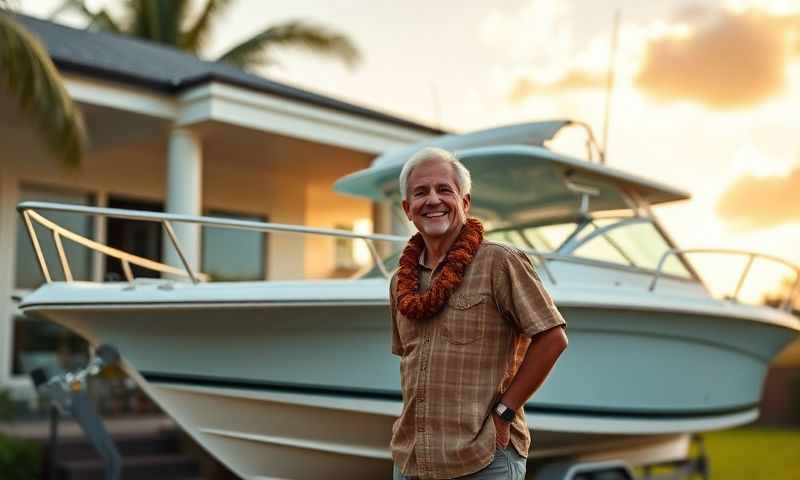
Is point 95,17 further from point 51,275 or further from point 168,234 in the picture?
point 168,234

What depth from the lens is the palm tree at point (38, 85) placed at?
296 inches

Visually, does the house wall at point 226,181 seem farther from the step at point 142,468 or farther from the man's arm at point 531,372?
the man's arm at point 531,372

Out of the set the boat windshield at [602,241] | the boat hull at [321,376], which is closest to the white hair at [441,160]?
the boat hull at [321,376]

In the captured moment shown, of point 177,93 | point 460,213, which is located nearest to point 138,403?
point 177,93

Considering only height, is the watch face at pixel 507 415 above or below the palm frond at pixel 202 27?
below

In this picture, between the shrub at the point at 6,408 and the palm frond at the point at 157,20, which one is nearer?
the shrub at the point at 6,408

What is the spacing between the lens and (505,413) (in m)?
2.49

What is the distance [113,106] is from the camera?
8852mm

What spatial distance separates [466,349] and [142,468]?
18.5 feet

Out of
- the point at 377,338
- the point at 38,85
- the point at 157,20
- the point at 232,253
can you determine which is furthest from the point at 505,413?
the point at 157,20

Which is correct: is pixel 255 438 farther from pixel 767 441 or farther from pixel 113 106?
pixel 767 441

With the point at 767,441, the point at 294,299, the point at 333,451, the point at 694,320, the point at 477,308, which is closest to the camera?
the point at 477,308

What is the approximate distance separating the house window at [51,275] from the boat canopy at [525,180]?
474cm

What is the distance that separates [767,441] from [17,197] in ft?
39.5
